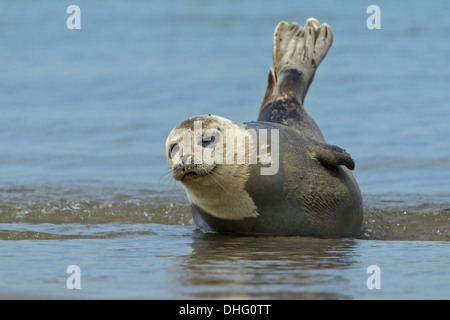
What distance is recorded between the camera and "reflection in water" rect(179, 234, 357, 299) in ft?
14.2

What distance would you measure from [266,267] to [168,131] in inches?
263

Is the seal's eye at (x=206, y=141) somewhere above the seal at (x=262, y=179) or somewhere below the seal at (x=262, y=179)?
above

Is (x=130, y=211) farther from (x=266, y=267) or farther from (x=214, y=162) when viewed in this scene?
(x=266, y=267)

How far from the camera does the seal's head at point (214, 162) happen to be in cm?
548

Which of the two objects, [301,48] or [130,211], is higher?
[301,48]

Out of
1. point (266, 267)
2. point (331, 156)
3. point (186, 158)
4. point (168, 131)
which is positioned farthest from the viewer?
point (168, 131)

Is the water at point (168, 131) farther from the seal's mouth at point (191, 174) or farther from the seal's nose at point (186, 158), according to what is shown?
the seal's nose at point (186, 158)

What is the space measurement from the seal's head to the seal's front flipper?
0.56 metres

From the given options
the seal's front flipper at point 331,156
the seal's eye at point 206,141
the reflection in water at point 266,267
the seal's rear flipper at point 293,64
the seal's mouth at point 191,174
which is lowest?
the reflection in water at point 266,267

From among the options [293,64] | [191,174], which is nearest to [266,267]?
[191,174]

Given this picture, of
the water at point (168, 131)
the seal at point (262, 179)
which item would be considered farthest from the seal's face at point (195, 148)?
the water at point (168, 131)

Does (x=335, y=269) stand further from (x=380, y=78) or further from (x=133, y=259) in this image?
(x=380, y=78)

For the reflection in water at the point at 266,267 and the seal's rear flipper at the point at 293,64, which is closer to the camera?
the reflection in water at the point at 266,267

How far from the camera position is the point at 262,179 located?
581cm
